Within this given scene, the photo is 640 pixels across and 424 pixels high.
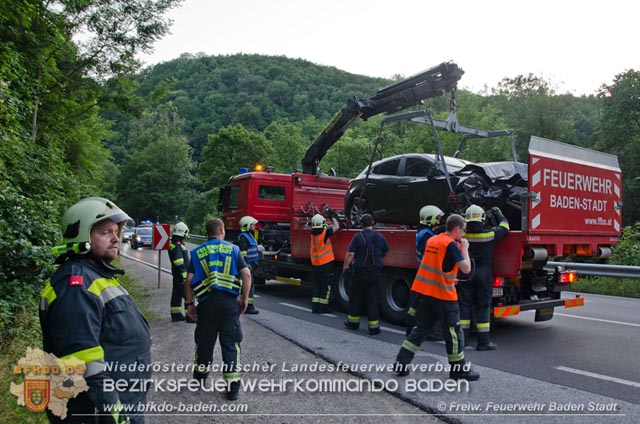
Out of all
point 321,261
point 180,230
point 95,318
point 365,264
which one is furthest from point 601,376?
point 180,230

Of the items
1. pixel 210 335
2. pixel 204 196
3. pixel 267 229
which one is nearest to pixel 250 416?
pixel 210 335

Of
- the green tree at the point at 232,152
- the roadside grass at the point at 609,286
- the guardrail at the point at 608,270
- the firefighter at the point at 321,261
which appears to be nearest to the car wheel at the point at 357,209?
the firefighter at the point at 321,261

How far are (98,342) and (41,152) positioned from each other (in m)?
9.30

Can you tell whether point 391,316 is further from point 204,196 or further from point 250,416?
point 204,196

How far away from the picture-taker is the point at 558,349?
630cm

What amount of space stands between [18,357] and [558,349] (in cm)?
621

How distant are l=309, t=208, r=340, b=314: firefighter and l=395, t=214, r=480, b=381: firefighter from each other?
13.3 feet

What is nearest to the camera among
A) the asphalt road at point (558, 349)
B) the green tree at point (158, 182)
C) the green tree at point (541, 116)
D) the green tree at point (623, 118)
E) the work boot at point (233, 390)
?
the work boot at point (233, 390)

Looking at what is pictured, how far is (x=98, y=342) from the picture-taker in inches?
79.8

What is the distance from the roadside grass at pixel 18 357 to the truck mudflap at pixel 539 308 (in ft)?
17.4

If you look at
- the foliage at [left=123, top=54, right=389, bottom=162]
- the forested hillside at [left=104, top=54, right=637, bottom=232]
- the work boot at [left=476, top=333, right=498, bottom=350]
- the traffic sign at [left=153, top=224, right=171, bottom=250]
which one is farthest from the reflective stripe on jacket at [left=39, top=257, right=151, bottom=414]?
the foliage at [left=123, top=54, right=389, bottom=162]

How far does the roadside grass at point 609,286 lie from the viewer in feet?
37.5

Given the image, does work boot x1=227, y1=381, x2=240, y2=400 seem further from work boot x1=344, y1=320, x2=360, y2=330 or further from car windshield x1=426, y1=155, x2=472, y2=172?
car windshield x1=426, y1=155, x2=472, y2=172

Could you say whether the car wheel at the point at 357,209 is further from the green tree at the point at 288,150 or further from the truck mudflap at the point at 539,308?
the green tree at the point at 288,150
